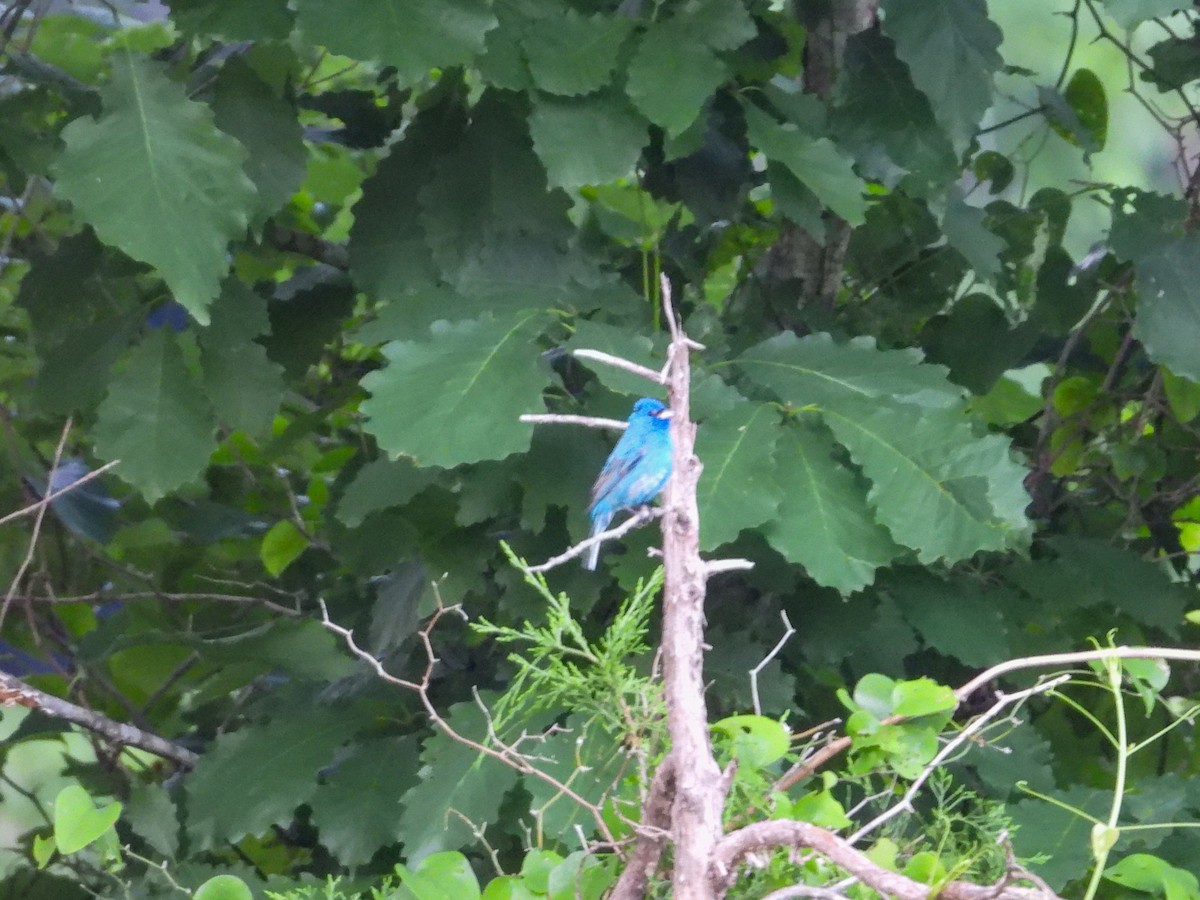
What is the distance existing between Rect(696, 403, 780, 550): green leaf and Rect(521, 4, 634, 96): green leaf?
39 cm

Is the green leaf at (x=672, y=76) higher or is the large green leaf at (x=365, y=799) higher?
the green leaf at (x=672, y=76)

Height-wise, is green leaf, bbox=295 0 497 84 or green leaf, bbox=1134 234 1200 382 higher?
green leaf, bbox=295 0 497 84

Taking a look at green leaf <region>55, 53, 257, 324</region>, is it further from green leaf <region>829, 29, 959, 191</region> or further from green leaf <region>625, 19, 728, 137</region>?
green leaf <region>829, 29, 959, 191</region>

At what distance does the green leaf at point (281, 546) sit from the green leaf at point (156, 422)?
0.75 metres

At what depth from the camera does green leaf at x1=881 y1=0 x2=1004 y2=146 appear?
1.40 meters

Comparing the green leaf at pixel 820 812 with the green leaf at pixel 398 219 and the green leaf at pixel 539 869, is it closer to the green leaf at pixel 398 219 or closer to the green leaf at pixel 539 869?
the green leaf at pixel 539 869

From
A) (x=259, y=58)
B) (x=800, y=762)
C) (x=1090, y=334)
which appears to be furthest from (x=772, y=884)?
(x=1090, y=334)

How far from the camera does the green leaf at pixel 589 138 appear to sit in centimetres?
126

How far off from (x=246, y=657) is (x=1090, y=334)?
146 centimetres

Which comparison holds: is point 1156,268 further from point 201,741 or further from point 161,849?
point 201,741

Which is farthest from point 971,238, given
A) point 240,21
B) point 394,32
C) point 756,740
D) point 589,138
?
point 756,740

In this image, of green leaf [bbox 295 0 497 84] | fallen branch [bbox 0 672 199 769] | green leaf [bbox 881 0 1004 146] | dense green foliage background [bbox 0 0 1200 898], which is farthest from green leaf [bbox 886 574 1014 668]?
fallen branch [bbox 0 672 199 769]

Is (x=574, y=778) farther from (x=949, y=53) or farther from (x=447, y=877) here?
(x=949, y=53)

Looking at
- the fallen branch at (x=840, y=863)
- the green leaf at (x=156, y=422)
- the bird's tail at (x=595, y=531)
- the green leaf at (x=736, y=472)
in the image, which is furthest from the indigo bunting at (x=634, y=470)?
the fallen branch at (x=840, y=863)
